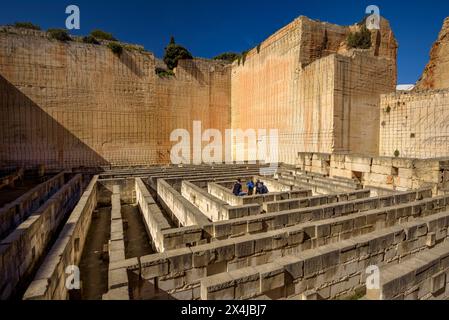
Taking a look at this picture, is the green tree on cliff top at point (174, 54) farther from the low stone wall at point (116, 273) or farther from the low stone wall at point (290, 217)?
the low stone wall at point (290, 217)

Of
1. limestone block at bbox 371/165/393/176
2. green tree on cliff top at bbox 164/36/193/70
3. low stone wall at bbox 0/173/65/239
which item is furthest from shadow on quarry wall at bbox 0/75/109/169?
limestone block at bbox 371/165/393/176

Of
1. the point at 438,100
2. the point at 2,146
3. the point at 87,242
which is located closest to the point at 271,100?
the point at 438,100

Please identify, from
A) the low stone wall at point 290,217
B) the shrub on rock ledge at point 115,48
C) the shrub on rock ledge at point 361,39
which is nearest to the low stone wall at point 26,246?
the low stone wall at point 290,217

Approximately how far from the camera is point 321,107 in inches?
548

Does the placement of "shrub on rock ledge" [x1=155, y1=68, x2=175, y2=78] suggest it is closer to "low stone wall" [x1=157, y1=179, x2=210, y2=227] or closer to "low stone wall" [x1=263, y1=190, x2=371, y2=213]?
"low stone wall" [x1=157, y1=179, x2=210, y2=227]

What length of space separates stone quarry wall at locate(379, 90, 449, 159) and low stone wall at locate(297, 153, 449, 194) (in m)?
4.65

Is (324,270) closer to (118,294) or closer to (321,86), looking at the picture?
(118,294)

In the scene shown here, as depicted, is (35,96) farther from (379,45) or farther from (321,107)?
(379,45)

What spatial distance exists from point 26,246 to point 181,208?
3.37m

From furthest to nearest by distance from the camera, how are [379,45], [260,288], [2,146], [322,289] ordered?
[379,45], [2,146], [322,289], [260,288]

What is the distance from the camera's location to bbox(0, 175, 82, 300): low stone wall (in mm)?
3424

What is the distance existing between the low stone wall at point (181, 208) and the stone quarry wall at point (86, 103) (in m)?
10.5

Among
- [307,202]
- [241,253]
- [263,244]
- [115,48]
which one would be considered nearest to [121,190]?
[307,202]

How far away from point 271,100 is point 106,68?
1263 centimetres
